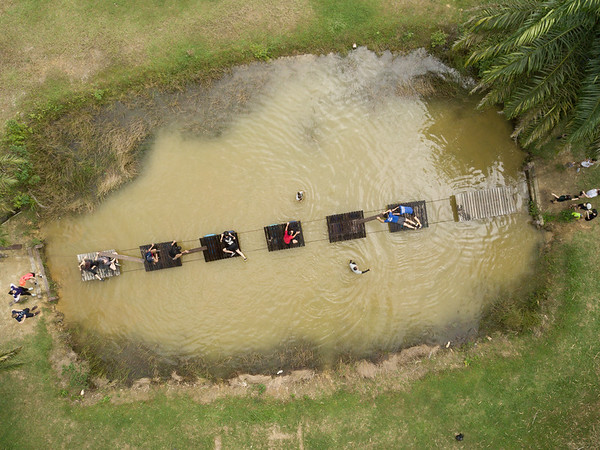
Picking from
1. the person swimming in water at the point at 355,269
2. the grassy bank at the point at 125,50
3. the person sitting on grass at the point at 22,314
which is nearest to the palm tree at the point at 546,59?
the grassy bank at the point at 125,50

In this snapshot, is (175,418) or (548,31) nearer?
(548,31)

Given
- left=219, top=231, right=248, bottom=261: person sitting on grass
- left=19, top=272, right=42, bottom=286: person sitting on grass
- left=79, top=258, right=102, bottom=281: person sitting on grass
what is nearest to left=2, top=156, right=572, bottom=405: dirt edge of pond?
left=19, top=272, right=42, bottom=286: person sitting on grass

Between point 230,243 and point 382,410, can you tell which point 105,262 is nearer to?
point 230,243

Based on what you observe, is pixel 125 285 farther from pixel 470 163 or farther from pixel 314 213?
pixel 470 163

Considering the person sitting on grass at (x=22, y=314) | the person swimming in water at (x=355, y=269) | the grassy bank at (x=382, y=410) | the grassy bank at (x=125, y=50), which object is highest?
the grassy bank at (x=125, y=50)

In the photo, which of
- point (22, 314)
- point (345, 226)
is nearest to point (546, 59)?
point (345, 226)

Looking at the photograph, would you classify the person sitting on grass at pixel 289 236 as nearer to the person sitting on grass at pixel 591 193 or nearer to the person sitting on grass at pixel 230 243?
the person sitting on grass at pixel 230 243

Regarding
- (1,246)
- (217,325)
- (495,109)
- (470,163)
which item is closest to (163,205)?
(217,325)
